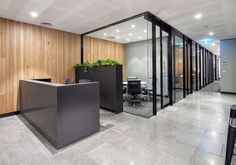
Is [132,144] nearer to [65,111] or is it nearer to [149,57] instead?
[65,111]

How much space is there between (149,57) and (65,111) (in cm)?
474

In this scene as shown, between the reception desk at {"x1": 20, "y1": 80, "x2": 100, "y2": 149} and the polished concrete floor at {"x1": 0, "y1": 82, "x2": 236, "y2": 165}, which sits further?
the reception desk at {"x1": 20, "y1": 80, "x2": 100, "y2": 149}

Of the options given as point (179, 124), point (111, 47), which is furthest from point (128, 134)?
point (111, 47)

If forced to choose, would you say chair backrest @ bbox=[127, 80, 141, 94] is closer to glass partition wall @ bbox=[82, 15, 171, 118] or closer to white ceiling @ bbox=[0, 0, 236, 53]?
glass partition wall @ bbox=[82, 15, 171, 118]

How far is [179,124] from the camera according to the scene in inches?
148

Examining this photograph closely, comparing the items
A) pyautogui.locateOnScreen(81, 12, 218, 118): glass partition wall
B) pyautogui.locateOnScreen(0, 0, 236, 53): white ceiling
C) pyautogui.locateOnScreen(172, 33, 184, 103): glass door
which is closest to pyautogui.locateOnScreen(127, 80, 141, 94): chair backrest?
pyautogui.locateOnScreen(81, 12, 218, 118): glass partition wall

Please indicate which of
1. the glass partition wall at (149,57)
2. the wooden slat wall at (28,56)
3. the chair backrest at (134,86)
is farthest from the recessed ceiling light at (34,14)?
the chair backrest at (134,86)

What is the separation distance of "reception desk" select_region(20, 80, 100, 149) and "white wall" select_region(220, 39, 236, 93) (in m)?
8.32

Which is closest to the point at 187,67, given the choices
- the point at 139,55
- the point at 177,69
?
the point at 177,69

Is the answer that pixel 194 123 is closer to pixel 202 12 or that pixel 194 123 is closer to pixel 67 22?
pixel 202 12

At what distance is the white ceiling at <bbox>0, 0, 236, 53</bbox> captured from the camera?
12.2ft

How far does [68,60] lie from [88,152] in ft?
15.5

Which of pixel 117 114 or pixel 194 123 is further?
pixel 117 114

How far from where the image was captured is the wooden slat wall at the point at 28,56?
460 cm
